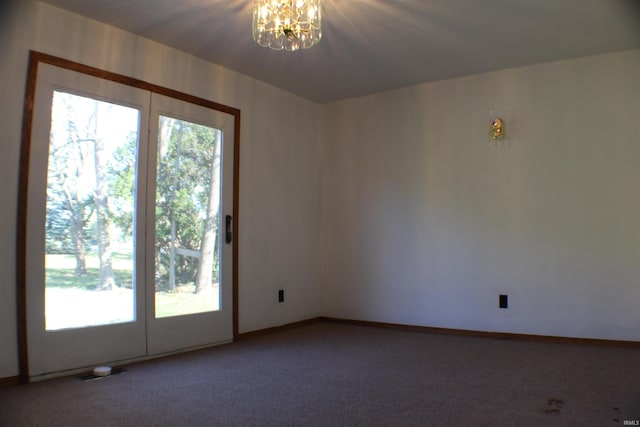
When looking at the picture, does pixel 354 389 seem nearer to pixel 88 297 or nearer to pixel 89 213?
pixel 88 297

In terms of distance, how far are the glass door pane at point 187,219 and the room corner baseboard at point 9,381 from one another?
899 mm

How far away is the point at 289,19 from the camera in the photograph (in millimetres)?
2344

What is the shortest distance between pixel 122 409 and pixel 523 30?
3398mm

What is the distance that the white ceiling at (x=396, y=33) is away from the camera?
9.26 ft

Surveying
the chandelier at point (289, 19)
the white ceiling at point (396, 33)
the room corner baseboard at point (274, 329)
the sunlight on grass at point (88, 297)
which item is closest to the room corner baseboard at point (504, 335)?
the room corner baseboard at point (274, 329)

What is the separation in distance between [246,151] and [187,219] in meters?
0.88

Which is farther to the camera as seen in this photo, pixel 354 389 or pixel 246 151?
pixel 246 151

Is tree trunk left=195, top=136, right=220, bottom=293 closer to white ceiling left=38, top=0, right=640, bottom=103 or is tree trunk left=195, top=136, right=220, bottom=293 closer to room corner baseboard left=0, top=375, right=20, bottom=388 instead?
white ceiling left=38, top=0, right=640, bottom=103

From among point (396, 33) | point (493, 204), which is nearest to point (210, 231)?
point (396, 33)

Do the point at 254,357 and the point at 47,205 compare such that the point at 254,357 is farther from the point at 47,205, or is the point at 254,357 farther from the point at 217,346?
the point at 47,205

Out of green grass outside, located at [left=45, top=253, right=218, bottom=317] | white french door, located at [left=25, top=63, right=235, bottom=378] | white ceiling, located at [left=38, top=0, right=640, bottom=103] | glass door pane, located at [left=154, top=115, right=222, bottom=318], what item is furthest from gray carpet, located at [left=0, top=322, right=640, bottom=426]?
white ceiling, located at [left=38, top=0, right=640, bottom=103]

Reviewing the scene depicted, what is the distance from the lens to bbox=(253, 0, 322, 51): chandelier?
2.34 meters

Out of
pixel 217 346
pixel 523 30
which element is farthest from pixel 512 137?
pixel 217 346

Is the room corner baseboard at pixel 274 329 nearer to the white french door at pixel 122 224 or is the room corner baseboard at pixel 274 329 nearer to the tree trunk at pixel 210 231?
the white french door at pixel 122 224
